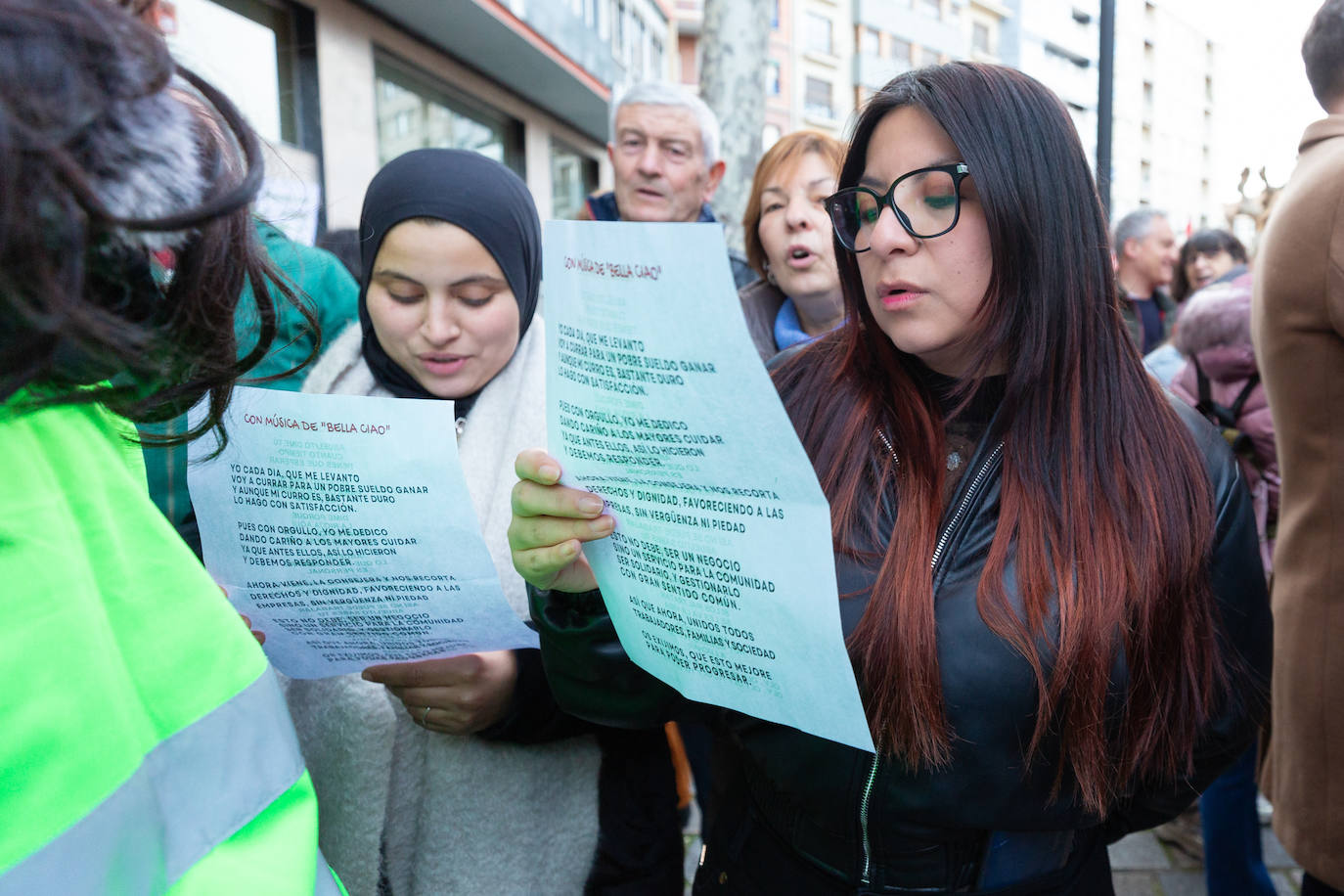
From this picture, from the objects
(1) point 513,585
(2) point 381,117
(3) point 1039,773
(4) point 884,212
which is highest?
(2) point 381,117

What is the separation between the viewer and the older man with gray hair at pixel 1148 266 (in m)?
5.07

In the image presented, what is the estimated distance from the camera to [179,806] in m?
0.62

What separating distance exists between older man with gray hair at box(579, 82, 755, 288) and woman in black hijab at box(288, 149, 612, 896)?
164 centimetres

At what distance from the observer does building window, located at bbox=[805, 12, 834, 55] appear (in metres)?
34.7

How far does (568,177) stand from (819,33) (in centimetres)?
2378

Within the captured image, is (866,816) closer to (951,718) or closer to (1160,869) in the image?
(951,718)

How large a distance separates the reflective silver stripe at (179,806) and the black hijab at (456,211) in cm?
97

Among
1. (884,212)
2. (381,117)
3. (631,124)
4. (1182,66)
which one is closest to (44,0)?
(884,212)

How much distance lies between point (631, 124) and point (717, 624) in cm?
264

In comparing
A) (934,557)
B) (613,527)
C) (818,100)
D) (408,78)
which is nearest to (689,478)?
(613,527)

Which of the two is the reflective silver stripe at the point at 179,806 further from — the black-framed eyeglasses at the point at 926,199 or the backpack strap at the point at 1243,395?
the backpack strap at the point at 1243,395

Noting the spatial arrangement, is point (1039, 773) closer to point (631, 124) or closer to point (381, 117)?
point (631, 124)

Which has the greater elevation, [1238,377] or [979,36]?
[979,36]

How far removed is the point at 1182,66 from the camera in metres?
46.8
